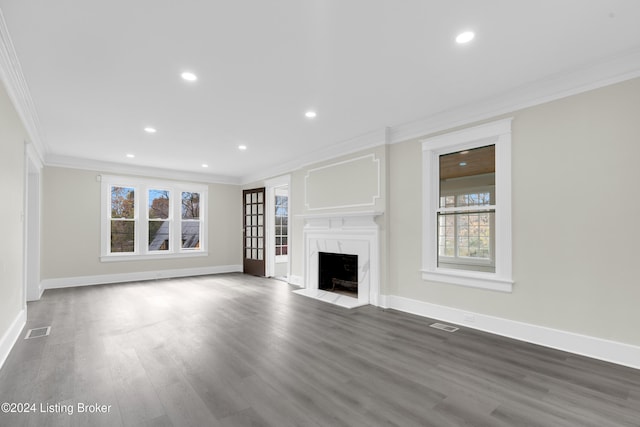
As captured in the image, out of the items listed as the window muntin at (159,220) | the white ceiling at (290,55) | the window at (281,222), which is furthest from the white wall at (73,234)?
the window at (281,222)

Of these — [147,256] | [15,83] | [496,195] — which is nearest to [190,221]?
[147,256]

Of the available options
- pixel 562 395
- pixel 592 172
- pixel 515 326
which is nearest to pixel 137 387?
pixel 562 395

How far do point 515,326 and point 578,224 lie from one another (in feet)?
3.90

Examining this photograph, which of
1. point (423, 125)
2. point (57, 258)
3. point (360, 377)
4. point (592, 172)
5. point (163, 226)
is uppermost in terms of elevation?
point (423, 125)

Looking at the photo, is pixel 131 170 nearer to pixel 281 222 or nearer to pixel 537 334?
pixel 281 222

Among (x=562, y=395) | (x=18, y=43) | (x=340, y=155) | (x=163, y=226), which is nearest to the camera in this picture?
(x=562, y=395)

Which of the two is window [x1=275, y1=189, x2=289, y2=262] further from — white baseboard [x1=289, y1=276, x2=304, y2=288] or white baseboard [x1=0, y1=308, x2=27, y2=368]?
white baseboard [x1=0, y1=308, x2=27, y2=368]

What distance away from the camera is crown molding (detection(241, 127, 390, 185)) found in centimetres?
461

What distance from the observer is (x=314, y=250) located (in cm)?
580

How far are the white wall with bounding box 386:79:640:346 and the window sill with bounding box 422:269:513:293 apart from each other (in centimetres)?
8

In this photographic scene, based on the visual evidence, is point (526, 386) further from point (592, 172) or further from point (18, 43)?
point (18, 43)

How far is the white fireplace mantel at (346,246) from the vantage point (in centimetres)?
465

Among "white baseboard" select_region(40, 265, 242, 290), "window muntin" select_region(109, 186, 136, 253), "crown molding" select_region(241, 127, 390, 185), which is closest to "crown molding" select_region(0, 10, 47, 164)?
"window muntin" select_region(109, 186, 136, 253)

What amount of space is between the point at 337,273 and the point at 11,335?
432cm
